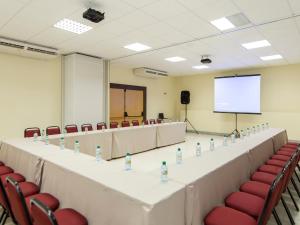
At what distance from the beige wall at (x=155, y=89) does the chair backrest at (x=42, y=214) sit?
7.28m

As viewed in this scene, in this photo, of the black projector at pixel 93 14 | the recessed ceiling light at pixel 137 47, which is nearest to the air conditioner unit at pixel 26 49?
the recessed ceiling light at pixel 137 47

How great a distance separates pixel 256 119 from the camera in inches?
344

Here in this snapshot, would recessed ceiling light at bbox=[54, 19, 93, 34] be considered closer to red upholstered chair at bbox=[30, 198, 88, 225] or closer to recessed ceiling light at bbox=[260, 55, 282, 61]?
red upholstered chair at bbox=[30, 198, 88, 225]

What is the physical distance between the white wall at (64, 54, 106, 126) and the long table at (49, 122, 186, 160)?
184 cm

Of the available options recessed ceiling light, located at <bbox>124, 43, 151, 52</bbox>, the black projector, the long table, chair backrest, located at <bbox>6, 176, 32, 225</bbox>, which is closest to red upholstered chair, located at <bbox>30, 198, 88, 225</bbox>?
chair backrest, located at <bbox>6, 176, 32, 225</bbox>

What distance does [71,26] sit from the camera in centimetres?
429

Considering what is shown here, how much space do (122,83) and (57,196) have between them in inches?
270

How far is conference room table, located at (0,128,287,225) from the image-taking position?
1.54m

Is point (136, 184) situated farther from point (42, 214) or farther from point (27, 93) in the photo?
point (27, 93)

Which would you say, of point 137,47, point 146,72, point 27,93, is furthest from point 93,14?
point 146,72

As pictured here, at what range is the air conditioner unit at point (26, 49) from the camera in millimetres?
5055

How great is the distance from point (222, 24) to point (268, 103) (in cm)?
573

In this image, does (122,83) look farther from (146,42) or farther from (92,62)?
(146,42)

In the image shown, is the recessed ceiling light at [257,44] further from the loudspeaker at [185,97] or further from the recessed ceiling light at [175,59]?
the loudspeaker at [185,97]
